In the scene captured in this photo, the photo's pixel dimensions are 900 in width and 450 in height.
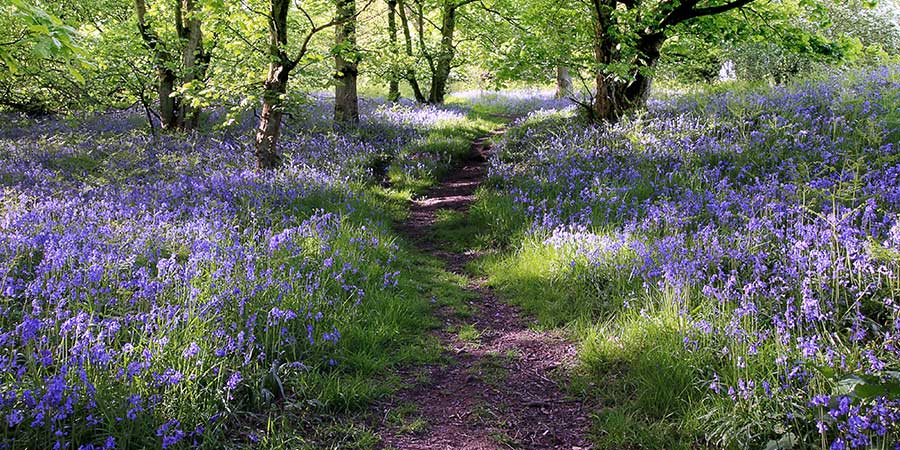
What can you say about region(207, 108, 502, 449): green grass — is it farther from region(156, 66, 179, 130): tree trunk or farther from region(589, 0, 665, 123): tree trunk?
region(156, 66, 179, 130): tree trunk

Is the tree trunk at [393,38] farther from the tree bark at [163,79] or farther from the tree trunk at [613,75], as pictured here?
the tree bark at [163,79]

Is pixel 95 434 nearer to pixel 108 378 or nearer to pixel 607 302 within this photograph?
pixel 108 378

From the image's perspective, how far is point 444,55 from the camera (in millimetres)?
16766

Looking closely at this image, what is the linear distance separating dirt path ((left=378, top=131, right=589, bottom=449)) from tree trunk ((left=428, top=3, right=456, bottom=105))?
37.3ft

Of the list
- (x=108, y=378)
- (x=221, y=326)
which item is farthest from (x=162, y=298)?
(x=108, y=378)

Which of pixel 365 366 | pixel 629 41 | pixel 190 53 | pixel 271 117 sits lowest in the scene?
pixel 365 366

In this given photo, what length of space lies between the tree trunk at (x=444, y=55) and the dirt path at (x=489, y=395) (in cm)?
1137

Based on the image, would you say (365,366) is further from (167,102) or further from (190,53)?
(167,102)

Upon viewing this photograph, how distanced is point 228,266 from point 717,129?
25.0ft

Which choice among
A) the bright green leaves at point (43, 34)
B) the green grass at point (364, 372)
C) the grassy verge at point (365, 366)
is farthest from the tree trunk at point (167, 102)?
the bright green leaves at point (43, 34)

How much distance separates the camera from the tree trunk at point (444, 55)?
16828 millimetres

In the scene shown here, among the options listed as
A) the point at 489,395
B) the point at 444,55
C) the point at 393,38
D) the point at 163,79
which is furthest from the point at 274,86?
the point at 444,55

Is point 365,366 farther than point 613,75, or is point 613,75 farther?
point 613,75

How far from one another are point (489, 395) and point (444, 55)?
47.0 feet
